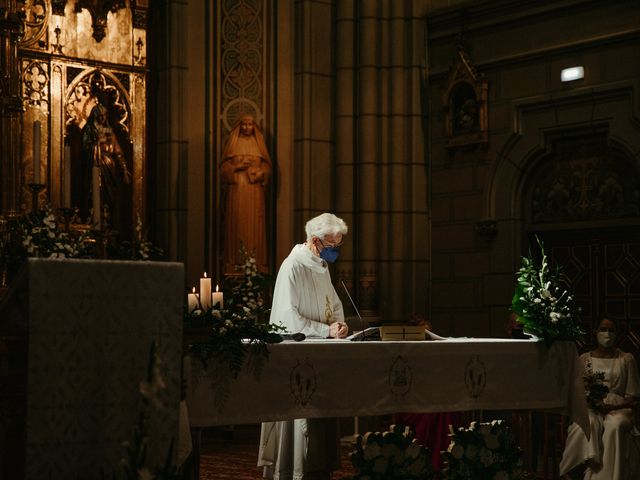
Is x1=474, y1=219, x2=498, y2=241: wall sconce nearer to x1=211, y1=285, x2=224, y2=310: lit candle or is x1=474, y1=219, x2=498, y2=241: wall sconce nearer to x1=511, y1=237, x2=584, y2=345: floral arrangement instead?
x1=511, y1=237, x2=584, y2=345: floral arrangement

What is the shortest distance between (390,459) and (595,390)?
95.9 inches

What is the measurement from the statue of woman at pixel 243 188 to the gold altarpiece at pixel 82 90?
2.72 ft

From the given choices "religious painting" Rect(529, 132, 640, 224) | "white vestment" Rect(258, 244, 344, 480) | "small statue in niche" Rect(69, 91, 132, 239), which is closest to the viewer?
"white vestment" Rect(258, 244, 344, 480)

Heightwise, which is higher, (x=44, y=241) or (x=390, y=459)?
(x=44, y=241)

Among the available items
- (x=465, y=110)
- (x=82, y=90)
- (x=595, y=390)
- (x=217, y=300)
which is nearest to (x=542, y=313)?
(x=595, y=390)

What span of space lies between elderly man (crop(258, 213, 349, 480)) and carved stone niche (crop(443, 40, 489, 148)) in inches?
184

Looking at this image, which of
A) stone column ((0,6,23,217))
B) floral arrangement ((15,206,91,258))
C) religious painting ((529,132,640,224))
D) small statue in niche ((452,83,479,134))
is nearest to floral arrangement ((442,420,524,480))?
floral arrangement ((15,206,91,258))

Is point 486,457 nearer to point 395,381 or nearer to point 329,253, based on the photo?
point 395,381

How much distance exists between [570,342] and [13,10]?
566cm

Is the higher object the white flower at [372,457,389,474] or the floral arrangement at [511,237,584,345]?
the floral arrangement at [511,237,584,345]

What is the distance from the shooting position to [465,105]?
11547mm

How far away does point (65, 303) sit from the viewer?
4395 millimetres

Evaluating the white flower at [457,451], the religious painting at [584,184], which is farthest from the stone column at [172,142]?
the white flower at [457,451]

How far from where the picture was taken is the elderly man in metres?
6.69
